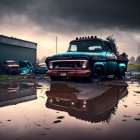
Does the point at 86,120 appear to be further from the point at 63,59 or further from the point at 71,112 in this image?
the point at 63,59

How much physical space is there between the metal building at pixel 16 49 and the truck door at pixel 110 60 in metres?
21.8

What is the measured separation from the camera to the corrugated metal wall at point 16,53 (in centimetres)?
2886

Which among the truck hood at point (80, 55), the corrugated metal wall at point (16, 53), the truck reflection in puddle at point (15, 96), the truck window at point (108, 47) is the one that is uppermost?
the corrugated metal wall at point (16, 53)

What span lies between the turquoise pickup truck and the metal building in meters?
21.2

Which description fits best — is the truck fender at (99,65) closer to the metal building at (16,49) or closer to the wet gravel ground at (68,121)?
the wet gravel ground at (68,121)

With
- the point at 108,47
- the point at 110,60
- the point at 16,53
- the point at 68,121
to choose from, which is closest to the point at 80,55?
the point at 110,60

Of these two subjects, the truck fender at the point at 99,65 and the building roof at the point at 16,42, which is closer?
the truck fender at the point at 99,65

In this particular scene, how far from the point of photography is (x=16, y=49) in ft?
105

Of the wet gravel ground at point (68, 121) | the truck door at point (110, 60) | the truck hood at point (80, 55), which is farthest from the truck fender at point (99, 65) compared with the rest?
the wet gravel ground at point (68, 121)

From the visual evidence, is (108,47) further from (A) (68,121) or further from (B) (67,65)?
(A) (68,121)

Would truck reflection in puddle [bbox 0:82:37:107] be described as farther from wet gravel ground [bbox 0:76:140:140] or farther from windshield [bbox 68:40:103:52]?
windshield [bbox 68:40:103:52]

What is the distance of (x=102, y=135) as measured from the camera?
7.89ft

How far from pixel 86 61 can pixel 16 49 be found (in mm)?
26010

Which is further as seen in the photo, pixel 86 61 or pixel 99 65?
pixel 99 65
